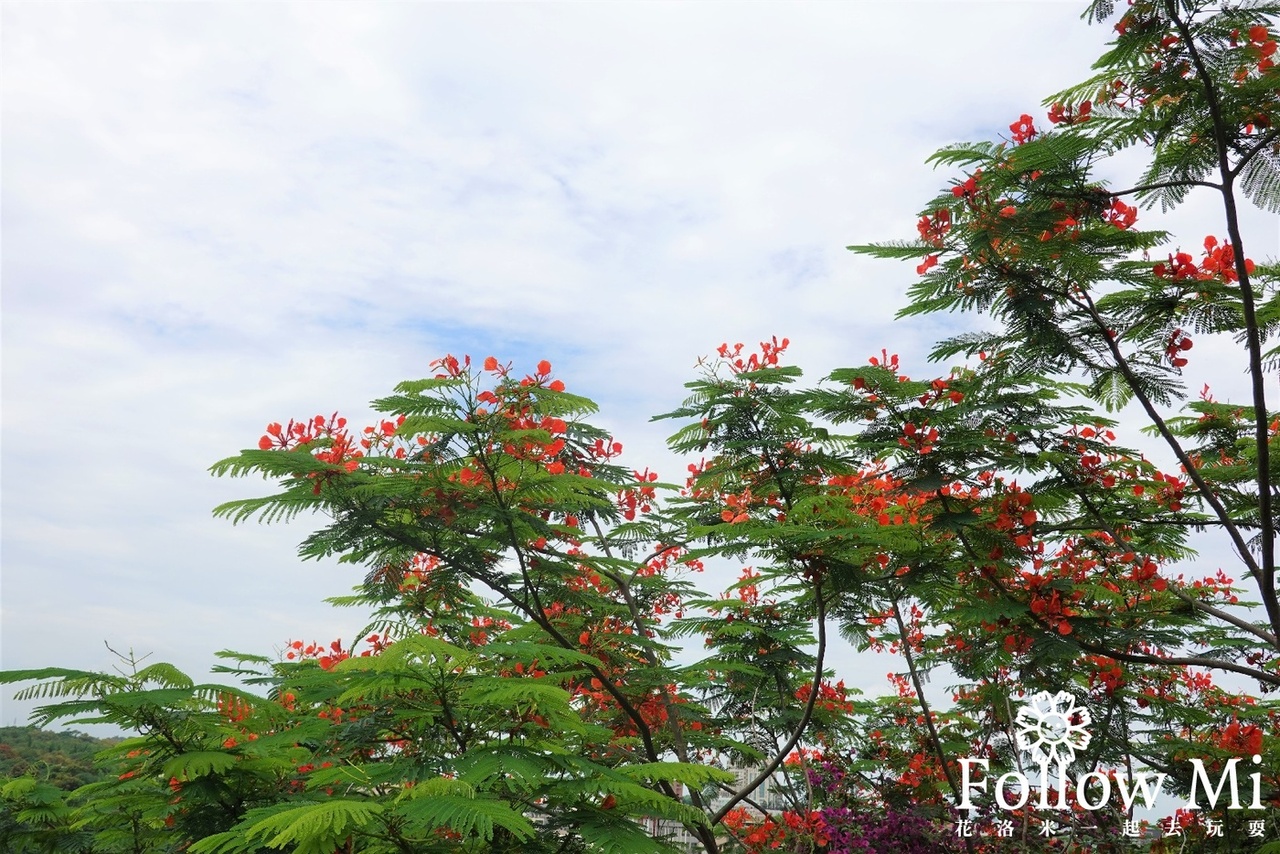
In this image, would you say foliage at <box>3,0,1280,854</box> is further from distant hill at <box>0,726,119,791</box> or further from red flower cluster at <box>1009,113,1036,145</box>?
distant hill at <box>0,726,119,791</box>

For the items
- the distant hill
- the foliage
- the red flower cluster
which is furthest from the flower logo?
the distant hill

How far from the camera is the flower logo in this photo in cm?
618

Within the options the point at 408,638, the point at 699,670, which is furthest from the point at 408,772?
the point at 699,670

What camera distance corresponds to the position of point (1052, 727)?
6.34 m

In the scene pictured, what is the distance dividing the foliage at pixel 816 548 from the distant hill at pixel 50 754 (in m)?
2.63

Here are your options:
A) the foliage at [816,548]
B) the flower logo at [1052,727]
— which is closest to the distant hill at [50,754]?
the foliage at [816,548]

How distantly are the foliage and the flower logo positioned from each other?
0.15ft

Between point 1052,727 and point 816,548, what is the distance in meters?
2.53

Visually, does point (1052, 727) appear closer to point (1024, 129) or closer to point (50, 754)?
point (1024, 129)

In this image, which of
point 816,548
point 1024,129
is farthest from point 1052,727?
point 1024,129

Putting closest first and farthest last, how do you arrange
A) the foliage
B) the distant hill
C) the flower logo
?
the foliage, the flower logo, the distant hill

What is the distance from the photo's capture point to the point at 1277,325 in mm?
5574

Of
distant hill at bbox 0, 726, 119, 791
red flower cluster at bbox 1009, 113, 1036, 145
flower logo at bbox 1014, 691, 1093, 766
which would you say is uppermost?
red flower cluster at bbox 1009, 113, 1036, 145

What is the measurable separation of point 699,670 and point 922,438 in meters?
2.29
